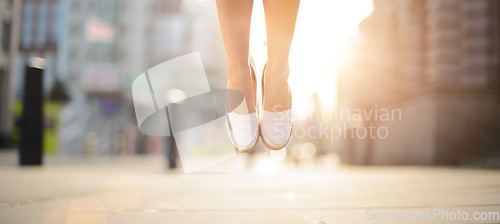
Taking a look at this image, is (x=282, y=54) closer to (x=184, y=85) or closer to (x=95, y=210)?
(x=95, y=210)

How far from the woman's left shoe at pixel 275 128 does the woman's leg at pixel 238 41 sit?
3.2 inches

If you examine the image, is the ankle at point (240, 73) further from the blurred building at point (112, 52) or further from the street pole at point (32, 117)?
the blurred building at point (112, 52)

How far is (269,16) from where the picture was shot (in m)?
1.95

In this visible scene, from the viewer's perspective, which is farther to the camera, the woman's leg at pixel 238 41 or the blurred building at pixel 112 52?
the blurred building at pixel 112 52

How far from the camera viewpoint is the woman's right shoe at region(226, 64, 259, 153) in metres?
1.95

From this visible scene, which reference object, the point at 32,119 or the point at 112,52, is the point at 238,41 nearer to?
the point at 32,119

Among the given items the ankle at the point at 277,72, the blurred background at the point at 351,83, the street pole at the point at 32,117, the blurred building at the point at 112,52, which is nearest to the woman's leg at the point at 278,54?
the ankle at the point at 277,72

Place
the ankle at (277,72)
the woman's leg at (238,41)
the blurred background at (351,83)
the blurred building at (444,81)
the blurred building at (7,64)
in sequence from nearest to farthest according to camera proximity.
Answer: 1. the woman's leg at (238,41)
2. the ankle at (277,72)
3. the blurred background at (351,83)
4. the blurred building at (444,81)
5. the blurred building at (7,64)

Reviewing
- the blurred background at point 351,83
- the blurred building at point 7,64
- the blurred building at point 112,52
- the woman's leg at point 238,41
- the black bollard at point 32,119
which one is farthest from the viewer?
the blurred building at point 112,52

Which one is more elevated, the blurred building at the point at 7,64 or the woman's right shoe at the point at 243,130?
the blurred building at the point at 7,64

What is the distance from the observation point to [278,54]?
6.64 feet

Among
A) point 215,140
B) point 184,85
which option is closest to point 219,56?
point 184,85

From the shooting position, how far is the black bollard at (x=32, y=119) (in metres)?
6.27

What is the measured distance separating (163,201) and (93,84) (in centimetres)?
3137
